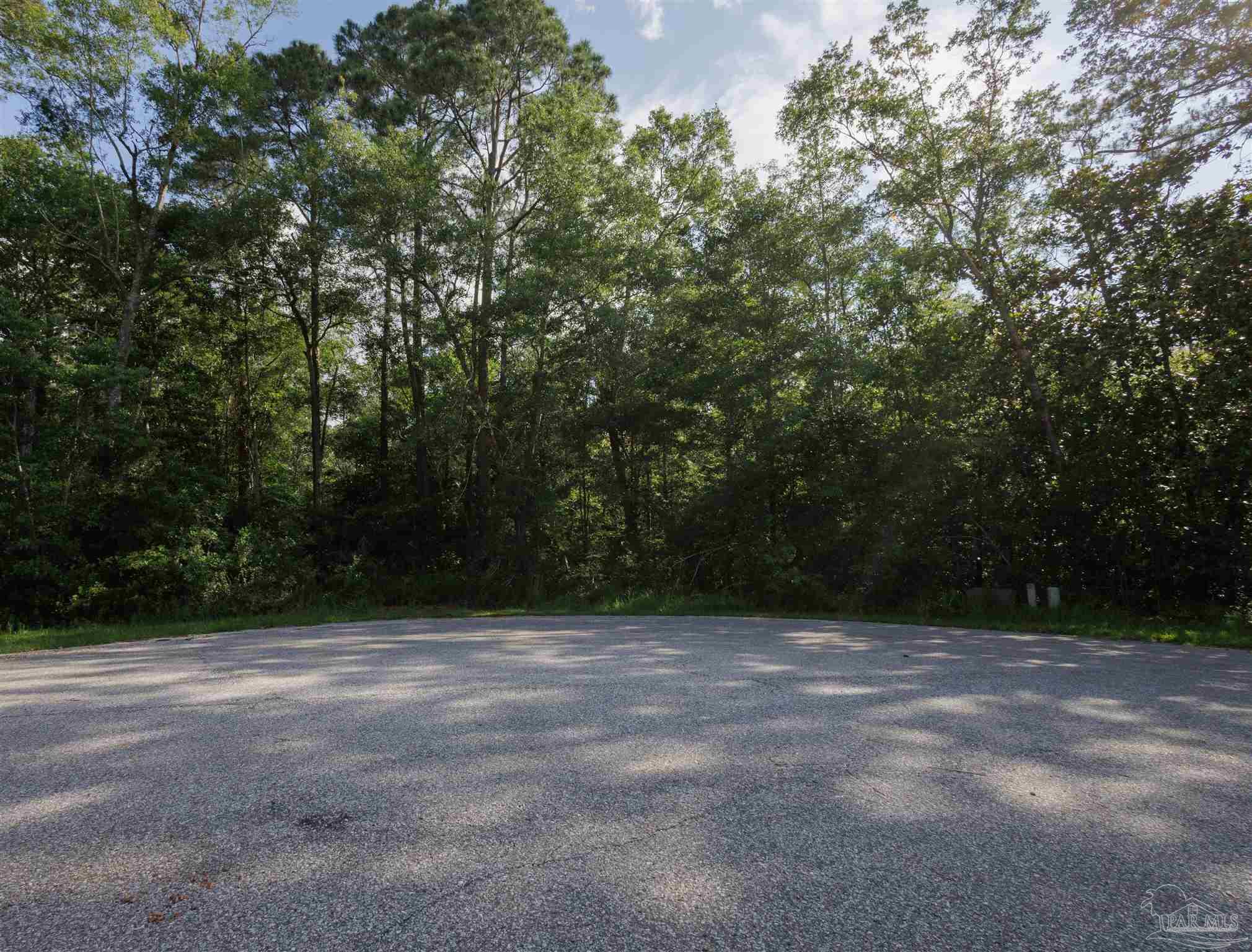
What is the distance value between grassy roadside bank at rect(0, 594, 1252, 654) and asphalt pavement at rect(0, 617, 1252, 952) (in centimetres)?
303

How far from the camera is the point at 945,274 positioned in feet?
41.4

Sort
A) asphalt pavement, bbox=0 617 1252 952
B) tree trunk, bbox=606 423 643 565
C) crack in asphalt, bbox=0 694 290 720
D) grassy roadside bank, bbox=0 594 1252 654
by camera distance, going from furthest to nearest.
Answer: tree trunk, bbox=606 423 643 565, grassy roadside bank, bbox=0 594 1252 654, crack in asphalt, bbox=0 694 290 720, asphalt pavement, bbox=0 617 1252 952

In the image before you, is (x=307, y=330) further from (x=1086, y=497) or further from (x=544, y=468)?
(x=1086, y=497)

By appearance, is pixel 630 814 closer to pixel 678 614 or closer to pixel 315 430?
pixel 678 614

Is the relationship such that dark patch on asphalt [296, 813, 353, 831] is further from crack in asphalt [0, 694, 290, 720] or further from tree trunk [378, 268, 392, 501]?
tree trunk [378, 268, 392, 501]

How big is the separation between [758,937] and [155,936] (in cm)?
171

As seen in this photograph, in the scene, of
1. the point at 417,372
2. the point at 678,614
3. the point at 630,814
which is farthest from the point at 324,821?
the point at 417,372

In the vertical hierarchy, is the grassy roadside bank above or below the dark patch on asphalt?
below

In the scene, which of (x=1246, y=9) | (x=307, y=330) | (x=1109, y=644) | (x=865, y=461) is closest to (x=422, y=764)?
(x=1109, y=644)

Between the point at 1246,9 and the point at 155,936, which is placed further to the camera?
the point at 1246,9

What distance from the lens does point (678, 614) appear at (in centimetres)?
1188

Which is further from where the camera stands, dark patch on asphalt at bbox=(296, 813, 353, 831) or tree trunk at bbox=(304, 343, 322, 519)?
tree trunk at bbox=(304, 343, 322, 519)

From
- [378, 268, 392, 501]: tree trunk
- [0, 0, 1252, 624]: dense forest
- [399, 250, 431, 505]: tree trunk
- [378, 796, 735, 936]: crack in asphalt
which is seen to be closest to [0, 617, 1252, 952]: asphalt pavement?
[378, 796, 735, 936]: crack in asphalt

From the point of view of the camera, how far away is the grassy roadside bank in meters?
7.89
